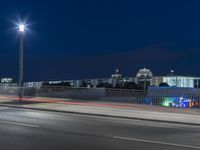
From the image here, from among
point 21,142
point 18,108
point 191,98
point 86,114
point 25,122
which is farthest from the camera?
point 191,98

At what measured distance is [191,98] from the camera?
27266 millimetres

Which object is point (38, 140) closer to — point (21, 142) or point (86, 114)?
point (21, 142)

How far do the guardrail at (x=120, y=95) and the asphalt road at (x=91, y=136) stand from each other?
406 inches

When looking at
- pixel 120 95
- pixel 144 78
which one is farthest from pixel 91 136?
pixel 144 78

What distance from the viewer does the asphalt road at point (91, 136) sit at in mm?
11086

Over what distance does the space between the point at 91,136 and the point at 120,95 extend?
58.1 feet

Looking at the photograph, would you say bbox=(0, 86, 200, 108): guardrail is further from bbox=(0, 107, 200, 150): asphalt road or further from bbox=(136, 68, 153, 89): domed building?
bbox=(136, 68, 153, 89): domed building

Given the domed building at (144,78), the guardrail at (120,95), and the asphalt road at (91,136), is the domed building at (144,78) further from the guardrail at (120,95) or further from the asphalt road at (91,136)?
the asphalt road at (91,136)

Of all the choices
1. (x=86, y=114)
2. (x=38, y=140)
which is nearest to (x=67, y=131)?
(x=38, y=140)

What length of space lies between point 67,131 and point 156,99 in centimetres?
1581

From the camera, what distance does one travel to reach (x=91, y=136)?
42.5ft

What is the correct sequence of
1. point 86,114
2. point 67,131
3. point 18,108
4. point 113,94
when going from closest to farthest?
point 67,131
point 86,114
point 18,108
point 113,94

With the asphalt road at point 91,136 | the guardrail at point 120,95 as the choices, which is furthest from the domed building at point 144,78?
the asphalt road at point 91,136

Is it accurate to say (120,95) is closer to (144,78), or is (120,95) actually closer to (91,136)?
(91,136)
